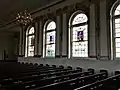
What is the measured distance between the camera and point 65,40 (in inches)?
331

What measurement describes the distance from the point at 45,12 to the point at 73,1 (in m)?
2.66

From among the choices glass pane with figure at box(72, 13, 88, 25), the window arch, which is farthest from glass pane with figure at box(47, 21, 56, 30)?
the window arch

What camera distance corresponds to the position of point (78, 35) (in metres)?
8.08

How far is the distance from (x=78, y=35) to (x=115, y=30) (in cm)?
210

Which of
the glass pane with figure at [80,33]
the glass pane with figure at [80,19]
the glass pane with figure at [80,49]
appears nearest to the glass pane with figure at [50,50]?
the glass pane with figure at [80,49]

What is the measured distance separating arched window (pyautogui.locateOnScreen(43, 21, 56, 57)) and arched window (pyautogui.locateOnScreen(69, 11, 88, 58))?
155cm

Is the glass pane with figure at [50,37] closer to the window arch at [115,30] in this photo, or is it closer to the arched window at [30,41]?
the arched window at [30,41]

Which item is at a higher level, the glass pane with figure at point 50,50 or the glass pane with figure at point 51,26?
the glass pane with figure at point 51,26

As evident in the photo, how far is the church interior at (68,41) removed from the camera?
4.61 m

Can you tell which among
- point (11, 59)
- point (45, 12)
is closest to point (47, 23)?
point (45, 12)

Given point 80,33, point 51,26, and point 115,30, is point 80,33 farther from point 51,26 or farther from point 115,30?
point 51,26

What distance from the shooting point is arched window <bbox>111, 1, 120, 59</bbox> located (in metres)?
6.41

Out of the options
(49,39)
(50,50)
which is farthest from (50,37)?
(50,50)

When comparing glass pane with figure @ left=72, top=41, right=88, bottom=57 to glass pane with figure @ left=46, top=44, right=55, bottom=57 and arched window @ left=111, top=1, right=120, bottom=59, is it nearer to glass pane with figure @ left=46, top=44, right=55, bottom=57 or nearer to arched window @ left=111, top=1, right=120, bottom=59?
→ arched window @ left=111, top=1, right=120, bottom=59
